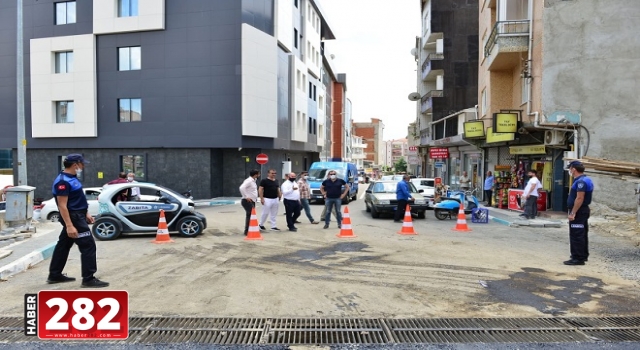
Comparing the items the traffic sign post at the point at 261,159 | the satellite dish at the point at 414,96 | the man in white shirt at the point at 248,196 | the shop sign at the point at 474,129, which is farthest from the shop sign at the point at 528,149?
the satellite dish at the point at 414,96

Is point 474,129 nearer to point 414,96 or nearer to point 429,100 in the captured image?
point 429,100

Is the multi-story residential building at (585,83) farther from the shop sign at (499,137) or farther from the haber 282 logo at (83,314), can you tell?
the haber 282 logo at (83,314)

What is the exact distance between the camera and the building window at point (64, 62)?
30.6m

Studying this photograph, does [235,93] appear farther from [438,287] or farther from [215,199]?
[438,287]

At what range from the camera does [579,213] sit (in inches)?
334

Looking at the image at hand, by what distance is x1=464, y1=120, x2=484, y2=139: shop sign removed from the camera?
22.7m

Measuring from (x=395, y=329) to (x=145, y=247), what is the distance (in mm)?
Answer: 7171

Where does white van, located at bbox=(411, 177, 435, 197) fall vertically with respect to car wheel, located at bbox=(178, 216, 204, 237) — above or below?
above

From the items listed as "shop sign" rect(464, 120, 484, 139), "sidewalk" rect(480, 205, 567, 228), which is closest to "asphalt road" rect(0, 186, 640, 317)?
"sidewalk" rect(480, 205, 567, 228)

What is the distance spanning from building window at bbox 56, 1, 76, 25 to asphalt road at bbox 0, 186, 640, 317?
2391 cm

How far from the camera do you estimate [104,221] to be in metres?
11.8

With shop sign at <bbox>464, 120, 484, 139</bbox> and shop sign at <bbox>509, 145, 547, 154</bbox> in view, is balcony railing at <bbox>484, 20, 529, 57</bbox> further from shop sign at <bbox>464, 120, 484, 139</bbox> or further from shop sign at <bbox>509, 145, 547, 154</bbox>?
shop sign at <bbox>464, 120, 484, 139</bbox>

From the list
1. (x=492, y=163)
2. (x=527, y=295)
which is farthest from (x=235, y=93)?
(x=527, y=295)

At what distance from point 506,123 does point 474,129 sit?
4478 mm
